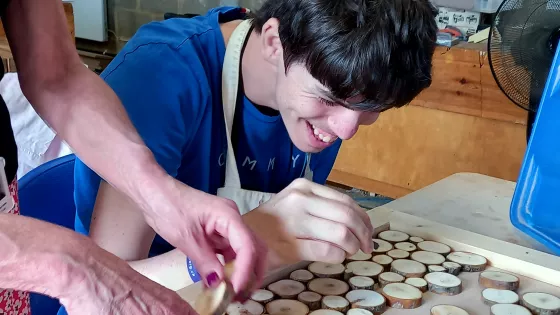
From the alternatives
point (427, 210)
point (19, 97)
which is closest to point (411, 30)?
point (427, 210)

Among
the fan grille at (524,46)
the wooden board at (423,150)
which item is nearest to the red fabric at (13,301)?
the fan grille at (524,46)

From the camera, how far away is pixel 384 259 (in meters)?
0.93

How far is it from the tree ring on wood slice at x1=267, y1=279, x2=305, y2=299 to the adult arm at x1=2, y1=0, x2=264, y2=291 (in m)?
0.12

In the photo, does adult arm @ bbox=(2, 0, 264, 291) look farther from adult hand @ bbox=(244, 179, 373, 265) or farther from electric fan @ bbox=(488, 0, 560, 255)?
electric fan @ bbox=(488, 0, 560, 255)

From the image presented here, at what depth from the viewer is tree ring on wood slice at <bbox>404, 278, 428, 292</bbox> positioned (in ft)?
2.79

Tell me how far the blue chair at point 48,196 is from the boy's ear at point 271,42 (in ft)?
1.34

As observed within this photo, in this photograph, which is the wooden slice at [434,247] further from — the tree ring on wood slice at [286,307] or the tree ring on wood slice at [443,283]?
the tree ring on wood slice at [286,307]

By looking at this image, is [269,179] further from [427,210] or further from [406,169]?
[406,169]

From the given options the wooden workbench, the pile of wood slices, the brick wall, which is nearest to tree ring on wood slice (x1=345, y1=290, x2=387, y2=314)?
the pile of wood slices

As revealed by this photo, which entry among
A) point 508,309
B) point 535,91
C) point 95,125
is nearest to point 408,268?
point 508,309

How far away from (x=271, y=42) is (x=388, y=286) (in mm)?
421

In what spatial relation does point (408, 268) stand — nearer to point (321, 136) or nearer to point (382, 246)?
point (382, 246)

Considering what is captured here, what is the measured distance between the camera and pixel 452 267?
902 mm

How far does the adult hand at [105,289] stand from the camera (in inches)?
18.7
